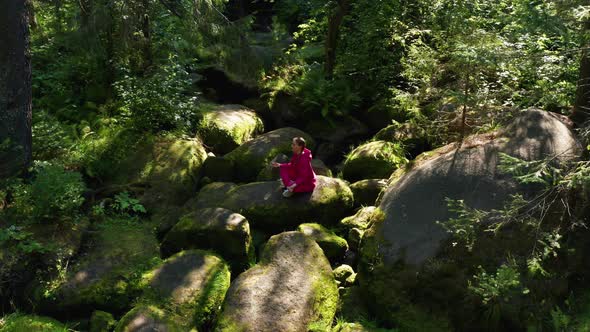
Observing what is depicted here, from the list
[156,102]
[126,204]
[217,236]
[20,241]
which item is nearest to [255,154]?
[156,102]

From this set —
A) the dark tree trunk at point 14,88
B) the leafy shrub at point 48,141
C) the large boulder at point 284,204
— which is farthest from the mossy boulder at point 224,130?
the dark tree trunk at point 14,88

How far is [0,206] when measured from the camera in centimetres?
928

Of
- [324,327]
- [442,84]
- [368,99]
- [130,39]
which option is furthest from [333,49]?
[324,327]

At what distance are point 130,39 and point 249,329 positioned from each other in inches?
265

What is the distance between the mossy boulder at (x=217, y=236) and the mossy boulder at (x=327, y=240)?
3.37 ft

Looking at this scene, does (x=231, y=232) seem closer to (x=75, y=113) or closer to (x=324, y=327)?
(x=324, y=327)

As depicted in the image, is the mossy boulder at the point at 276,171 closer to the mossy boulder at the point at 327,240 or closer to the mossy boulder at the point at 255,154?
the mossy boulder at the point at 255,154

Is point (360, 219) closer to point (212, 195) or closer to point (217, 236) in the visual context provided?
point (217, 236)

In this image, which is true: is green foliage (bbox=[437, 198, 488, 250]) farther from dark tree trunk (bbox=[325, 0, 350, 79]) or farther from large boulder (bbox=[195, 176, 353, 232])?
dark tree trunk (bbox=[325, 0, 350, 79])

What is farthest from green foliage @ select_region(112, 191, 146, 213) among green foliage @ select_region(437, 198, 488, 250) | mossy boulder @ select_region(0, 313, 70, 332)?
green foliage @ select_region(437, 198, 488, 250)

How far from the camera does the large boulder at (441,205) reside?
7.39 m

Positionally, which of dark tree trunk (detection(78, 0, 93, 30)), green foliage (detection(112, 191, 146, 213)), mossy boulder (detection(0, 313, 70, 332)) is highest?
dark tree trunk (detection(78, 0, 93, 30))

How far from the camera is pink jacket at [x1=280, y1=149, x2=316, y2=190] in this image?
31.0 feet

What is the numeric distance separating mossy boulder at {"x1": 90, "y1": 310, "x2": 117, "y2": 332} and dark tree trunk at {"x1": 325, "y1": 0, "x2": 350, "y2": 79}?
865cm
